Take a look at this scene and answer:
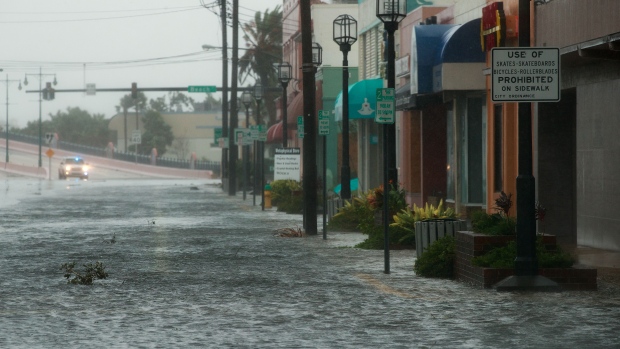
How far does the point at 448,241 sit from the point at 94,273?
479 cm

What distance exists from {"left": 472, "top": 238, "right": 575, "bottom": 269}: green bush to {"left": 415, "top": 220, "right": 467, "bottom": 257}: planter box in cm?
304

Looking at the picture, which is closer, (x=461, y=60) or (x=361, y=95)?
(x=461, y=60)

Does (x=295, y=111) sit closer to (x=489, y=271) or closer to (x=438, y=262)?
(x=438, y=262)

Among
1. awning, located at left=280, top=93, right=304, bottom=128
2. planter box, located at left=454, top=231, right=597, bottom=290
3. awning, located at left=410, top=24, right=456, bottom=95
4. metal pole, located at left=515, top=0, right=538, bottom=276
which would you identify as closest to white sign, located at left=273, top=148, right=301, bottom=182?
awning, located at left=410, top=24, right=456, bottom=95

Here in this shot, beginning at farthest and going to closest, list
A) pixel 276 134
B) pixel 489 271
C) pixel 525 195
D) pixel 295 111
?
pixel 276 134 → pixel 295 111 → pixel 525 195 → pixel 489 271

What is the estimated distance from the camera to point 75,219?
32.7 meters

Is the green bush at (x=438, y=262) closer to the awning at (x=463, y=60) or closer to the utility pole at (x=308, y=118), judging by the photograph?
the utility pole at (x=308, y=118)

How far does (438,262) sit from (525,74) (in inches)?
119

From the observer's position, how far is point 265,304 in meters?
13.4

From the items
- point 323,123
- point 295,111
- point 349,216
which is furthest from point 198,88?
point 323,123

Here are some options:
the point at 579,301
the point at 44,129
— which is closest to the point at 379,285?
the point at 579,301

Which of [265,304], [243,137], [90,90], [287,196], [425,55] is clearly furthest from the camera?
[90,90]

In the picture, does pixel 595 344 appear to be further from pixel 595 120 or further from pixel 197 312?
pixel 595 120

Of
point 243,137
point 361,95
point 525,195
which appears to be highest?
point 361,95
